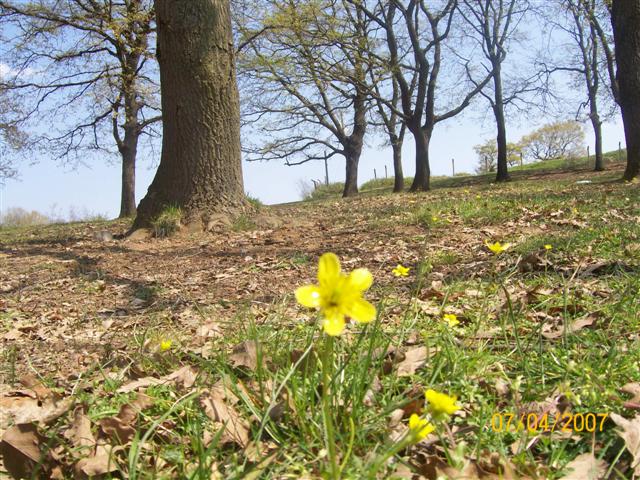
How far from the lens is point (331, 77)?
48.7 feet

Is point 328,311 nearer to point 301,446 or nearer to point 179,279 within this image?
point 301,446

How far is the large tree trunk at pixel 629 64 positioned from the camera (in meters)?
9.10

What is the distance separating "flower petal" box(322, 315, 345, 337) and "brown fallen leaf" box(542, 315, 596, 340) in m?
1.41

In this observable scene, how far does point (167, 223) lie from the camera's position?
5.79m

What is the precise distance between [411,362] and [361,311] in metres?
0.99

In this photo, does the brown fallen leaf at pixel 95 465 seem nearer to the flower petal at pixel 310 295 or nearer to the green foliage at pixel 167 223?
the flower petal at pixel 310 295

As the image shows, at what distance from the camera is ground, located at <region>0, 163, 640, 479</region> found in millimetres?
1214

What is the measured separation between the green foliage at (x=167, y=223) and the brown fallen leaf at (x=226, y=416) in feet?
14.9

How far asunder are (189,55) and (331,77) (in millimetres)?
9623

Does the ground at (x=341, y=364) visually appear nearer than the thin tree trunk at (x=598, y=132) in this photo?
Yes

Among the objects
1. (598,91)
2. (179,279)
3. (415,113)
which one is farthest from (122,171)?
(598,91)

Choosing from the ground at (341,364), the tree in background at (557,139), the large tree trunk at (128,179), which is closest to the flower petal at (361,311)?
the ground at (341,364)

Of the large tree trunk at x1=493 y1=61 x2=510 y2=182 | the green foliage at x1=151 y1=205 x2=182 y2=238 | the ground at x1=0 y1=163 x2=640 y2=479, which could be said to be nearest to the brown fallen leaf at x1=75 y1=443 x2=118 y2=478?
the ground at x1=0 y1=163 x2=640 y2=479
